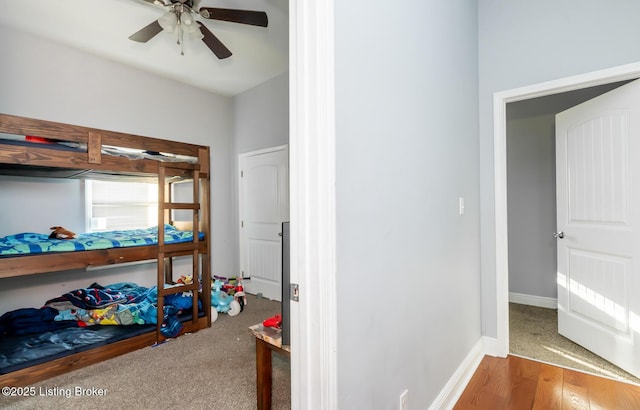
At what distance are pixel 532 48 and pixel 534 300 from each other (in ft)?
9.10

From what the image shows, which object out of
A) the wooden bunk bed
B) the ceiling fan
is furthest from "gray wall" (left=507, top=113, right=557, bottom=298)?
the wooden bunk bed

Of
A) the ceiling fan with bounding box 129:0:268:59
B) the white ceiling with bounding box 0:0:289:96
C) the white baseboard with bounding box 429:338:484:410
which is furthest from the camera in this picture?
the white ceiling with bounding box 0:0:289:96

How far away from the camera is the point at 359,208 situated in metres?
0.99

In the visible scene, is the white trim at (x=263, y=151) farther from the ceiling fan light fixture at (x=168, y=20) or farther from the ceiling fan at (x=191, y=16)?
the ceiling fan light fixture at (x=168, y=20)

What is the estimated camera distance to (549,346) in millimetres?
2338

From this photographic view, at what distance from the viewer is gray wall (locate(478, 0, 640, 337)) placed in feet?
5.97

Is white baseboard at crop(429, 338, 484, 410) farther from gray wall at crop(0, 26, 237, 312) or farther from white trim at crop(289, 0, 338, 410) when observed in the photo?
gray wall at crop(0, 26, 237, 312)

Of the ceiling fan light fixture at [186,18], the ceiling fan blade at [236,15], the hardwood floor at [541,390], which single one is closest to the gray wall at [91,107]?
the ceiling fan light fixture at [186,18]

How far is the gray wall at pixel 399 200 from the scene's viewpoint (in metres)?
0.95

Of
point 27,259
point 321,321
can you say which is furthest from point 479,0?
point 27,259

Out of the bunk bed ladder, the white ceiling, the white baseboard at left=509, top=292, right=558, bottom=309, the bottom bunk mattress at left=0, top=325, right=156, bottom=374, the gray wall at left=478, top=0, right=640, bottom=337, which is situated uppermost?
the white ceiling

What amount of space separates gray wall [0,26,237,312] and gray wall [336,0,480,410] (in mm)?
3340

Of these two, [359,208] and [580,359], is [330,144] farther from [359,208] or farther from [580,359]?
[580,359]

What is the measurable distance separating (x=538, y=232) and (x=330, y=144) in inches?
140
